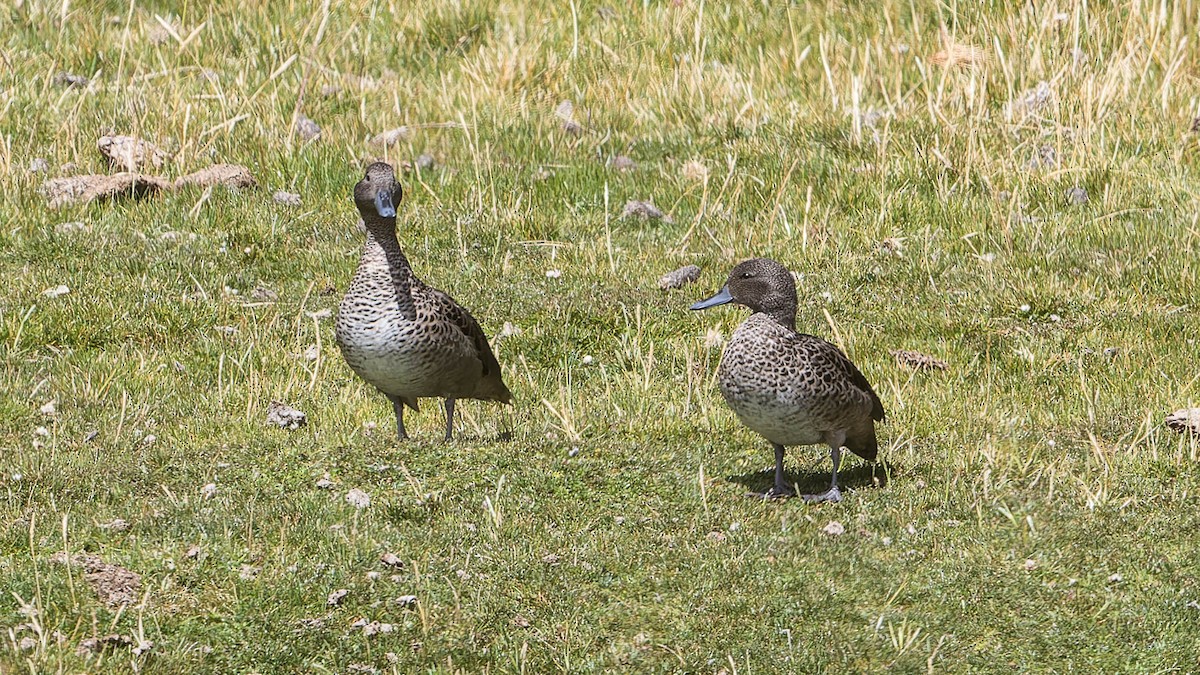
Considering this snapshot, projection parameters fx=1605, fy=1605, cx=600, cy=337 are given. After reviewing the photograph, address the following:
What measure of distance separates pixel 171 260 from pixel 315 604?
180 inches

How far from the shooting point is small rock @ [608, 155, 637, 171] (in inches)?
445

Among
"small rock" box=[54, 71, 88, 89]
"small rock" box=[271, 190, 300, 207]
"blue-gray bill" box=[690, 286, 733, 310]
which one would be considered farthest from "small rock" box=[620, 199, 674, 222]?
"small rock" box=[54, 71, 88, 89]

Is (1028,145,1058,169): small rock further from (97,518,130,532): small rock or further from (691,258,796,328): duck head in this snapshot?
(97,518,130,532): small rock

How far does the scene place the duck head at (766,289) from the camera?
266 inches

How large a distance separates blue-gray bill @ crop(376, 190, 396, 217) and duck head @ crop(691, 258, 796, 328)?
1.49 meters

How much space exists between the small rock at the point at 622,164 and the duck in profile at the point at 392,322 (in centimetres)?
425

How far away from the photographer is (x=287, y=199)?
1063 centimetres

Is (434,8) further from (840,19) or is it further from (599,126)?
(840,19)

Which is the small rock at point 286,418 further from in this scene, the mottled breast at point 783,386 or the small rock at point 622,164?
the small rock at point 622,164

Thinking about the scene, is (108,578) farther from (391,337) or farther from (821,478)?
(821,478)

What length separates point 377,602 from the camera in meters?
5.74

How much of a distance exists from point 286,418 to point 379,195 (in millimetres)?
1426

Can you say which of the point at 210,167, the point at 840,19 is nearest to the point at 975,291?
the point at 840,19

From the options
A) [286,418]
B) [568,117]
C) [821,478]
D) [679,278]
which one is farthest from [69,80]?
[821,478]
